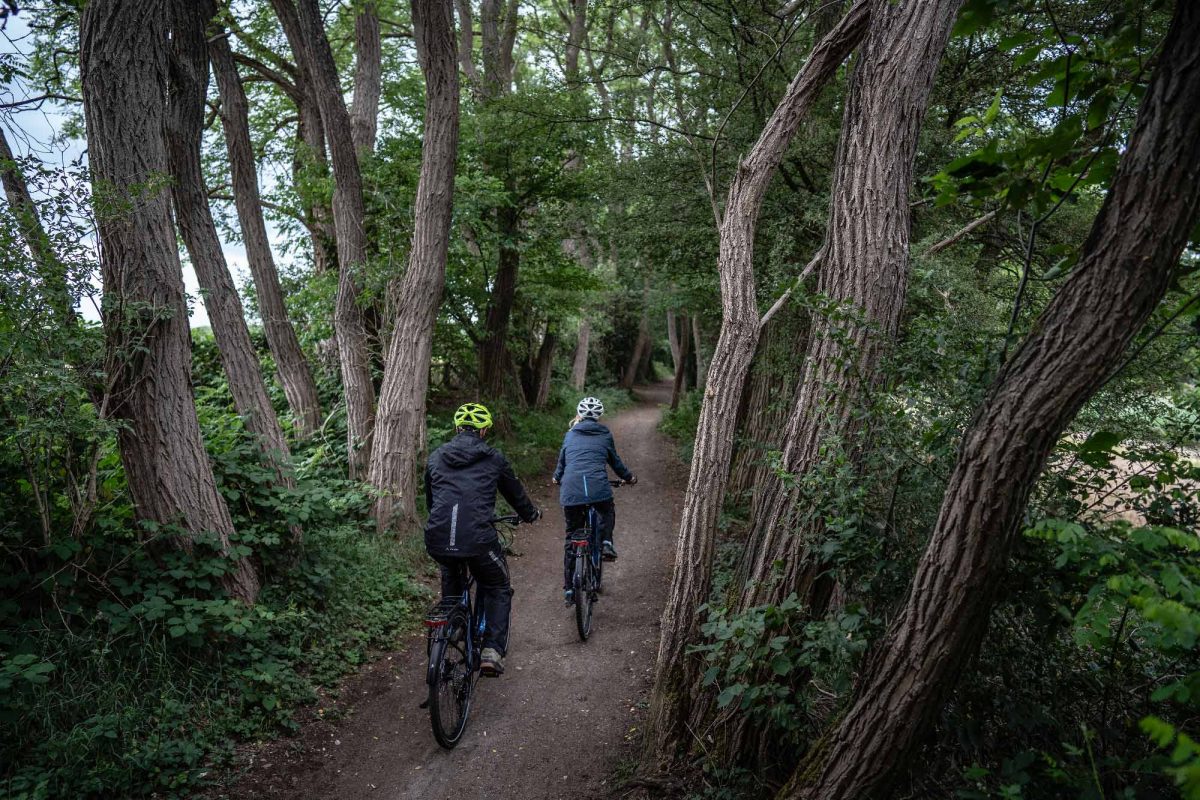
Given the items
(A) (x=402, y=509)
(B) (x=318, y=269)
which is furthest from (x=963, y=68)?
(B) (x=318, y=269)

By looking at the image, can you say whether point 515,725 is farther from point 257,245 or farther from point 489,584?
point 257,245

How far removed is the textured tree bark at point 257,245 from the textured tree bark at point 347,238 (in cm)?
80

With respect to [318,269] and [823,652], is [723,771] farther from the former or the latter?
[318,269]

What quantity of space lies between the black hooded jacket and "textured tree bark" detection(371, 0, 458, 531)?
10.7 ft

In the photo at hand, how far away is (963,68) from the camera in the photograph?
8164mm

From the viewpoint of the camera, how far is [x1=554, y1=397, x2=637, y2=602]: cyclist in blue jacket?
695 centimetres

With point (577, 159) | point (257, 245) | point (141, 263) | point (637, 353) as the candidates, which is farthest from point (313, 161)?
point (637, 353)

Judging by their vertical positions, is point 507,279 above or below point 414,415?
above

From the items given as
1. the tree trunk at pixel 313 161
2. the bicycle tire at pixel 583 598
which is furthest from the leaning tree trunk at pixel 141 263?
the tree trunk at pixel 313 161

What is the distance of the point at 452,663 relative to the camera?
194 inches

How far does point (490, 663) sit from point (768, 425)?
6.21 metres

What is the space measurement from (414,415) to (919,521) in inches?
263

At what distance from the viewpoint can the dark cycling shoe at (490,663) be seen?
16.9 feet

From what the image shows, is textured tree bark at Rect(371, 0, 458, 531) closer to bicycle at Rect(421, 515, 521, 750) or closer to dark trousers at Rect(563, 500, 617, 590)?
dark trousers at Rect(563, 500, 617, 590)
